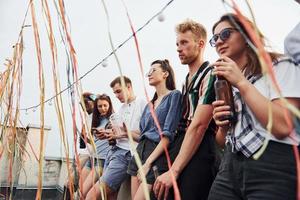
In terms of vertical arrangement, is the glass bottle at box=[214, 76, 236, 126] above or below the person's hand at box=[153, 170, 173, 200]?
above

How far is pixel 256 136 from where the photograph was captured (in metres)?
0.83

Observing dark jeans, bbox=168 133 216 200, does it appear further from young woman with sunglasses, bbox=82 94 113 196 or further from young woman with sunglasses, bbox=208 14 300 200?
young woman with sunglasses, bbox=82 94 113 196

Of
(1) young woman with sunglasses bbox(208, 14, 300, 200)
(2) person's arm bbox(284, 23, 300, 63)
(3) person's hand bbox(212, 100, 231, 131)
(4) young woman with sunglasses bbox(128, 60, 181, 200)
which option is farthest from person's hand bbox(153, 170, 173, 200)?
(2) person's arm bbox(284, 23, 300, 63)

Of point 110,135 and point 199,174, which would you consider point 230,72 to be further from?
point 110,135

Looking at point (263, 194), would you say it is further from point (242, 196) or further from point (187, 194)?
point (187, 194)

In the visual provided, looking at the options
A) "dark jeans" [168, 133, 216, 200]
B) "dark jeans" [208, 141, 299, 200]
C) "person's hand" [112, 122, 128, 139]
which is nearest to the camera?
"dark jeans" [208, 141, 299, 200]

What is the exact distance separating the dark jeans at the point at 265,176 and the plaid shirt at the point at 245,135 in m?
0.03

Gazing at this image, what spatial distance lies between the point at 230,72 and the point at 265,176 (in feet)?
1.03

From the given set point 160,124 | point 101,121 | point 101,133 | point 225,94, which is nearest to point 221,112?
point 225,94

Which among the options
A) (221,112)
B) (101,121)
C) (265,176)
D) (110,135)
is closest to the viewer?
(265,176)

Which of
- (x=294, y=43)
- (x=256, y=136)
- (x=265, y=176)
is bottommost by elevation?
(x=265, y=176)

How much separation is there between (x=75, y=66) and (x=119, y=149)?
1.29 metres

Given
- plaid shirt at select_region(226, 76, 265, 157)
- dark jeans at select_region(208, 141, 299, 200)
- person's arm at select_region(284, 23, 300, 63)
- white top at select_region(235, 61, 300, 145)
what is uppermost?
person's arm at select_region(284, 23, 300, 63)

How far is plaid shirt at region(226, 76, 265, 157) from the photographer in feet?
2.70
